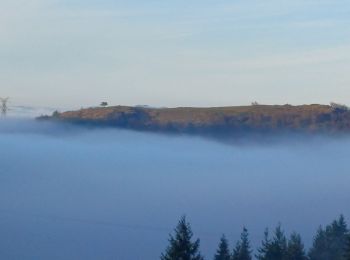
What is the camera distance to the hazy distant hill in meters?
81.0

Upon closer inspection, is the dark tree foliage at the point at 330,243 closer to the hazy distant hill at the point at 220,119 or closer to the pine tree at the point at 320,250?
the pine tree at the point at 320,250

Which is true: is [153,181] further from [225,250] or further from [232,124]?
[225,250]

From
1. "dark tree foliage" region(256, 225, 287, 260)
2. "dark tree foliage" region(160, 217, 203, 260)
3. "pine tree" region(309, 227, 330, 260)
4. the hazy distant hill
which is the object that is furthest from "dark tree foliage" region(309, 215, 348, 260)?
the hazy distant hill

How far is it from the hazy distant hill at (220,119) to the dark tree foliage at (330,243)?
48.5 metres

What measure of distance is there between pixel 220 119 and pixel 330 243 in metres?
51.7

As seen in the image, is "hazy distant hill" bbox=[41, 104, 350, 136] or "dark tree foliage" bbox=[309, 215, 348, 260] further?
"hazy distant hill" bbox=[41, 104, 350, 136]

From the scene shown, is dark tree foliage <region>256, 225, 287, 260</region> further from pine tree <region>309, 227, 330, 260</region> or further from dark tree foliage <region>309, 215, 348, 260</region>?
pine tree <region>309, 227, 330, 260</region>

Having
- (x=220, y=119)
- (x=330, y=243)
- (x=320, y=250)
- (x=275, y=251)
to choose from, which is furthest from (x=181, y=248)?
(x=220, y=119)

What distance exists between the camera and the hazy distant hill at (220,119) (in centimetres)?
8097

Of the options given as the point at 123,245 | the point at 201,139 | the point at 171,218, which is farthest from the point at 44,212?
the point at 201,139

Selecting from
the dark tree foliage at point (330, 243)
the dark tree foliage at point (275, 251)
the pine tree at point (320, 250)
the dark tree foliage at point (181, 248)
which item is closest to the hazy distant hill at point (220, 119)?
the dark tree foliage at point (330, 243)

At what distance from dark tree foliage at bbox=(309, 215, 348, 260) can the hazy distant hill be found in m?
48.5

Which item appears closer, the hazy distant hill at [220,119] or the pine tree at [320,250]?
the pine tree at [320,250]

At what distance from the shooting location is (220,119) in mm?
82125
